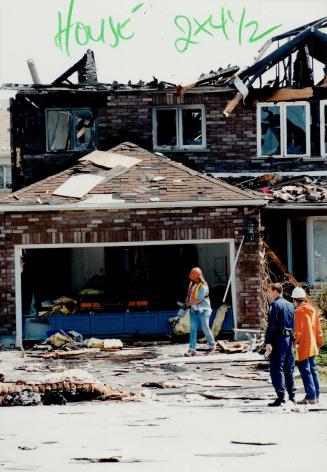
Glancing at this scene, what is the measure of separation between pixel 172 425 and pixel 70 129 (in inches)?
619

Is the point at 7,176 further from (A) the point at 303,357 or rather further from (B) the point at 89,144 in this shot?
(A) the point at 303,357

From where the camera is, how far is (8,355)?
19.1 metres

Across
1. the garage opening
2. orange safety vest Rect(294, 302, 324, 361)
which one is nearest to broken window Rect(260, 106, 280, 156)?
the garage opening

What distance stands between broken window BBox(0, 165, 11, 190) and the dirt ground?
89.8 feet

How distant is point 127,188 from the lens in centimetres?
2131

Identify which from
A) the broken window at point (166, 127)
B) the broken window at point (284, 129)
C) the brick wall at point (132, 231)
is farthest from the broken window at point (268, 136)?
the brick wall at point (132, 231)

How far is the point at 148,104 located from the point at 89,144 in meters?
1.87

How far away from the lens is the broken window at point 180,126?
83.3ft

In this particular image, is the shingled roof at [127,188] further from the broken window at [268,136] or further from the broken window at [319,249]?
the broken window at [268,136]

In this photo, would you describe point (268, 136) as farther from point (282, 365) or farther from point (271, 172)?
point (282, 365)

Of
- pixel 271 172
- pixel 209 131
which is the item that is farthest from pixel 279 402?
pixel 209 131

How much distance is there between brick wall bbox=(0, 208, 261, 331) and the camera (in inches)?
808

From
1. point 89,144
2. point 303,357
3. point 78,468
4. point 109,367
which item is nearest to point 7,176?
point 89,144

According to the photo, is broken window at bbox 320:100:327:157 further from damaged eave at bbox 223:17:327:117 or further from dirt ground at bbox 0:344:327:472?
dirt ground at bbox 0:344:327:472
